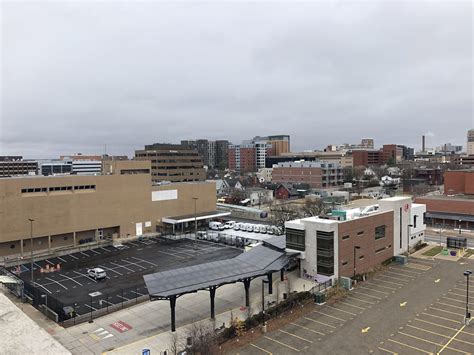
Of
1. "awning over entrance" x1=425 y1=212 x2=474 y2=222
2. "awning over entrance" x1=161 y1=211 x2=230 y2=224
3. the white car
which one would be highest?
"awning over entrance" x1=161 y1=211 x2=230 y2=224

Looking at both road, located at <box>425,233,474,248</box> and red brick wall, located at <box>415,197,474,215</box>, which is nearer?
road, located at <box>425,233,474,248</box>

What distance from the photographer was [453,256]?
47.1 metres

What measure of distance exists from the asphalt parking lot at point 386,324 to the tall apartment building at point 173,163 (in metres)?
94.5

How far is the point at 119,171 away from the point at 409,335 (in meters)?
56.7

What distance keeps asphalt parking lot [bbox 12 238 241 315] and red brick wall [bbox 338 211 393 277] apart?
1710cm

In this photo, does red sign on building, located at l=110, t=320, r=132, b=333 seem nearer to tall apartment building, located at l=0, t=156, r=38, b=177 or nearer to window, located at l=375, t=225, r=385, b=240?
window, located at l=375, t=225, r=385, b=240

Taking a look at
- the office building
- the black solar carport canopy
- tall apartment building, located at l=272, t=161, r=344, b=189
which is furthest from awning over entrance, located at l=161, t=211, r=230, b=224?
tall apartment building, located at l=272, t=161, r=344, b=189

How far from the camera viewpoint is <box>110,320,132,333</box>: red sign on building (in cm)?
2833

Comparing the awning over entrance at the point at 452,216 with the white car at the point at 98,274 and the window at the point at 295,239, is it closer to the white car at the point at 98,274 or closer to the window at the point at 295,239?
the window at the point at 295,239

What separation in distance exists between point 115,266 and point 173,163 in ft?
261

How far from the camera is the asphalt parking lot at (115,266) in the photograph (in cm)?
3653

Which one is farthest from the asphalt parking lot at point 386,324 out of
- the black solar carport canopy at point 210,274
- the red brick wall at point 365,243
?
the black solar carport canopy at point 210,274

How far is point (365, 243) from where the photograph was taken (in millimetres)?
41219

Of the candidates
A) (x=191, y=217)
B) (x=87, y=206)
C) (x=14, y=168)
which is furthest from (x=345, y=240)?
(x=14, y=168)
